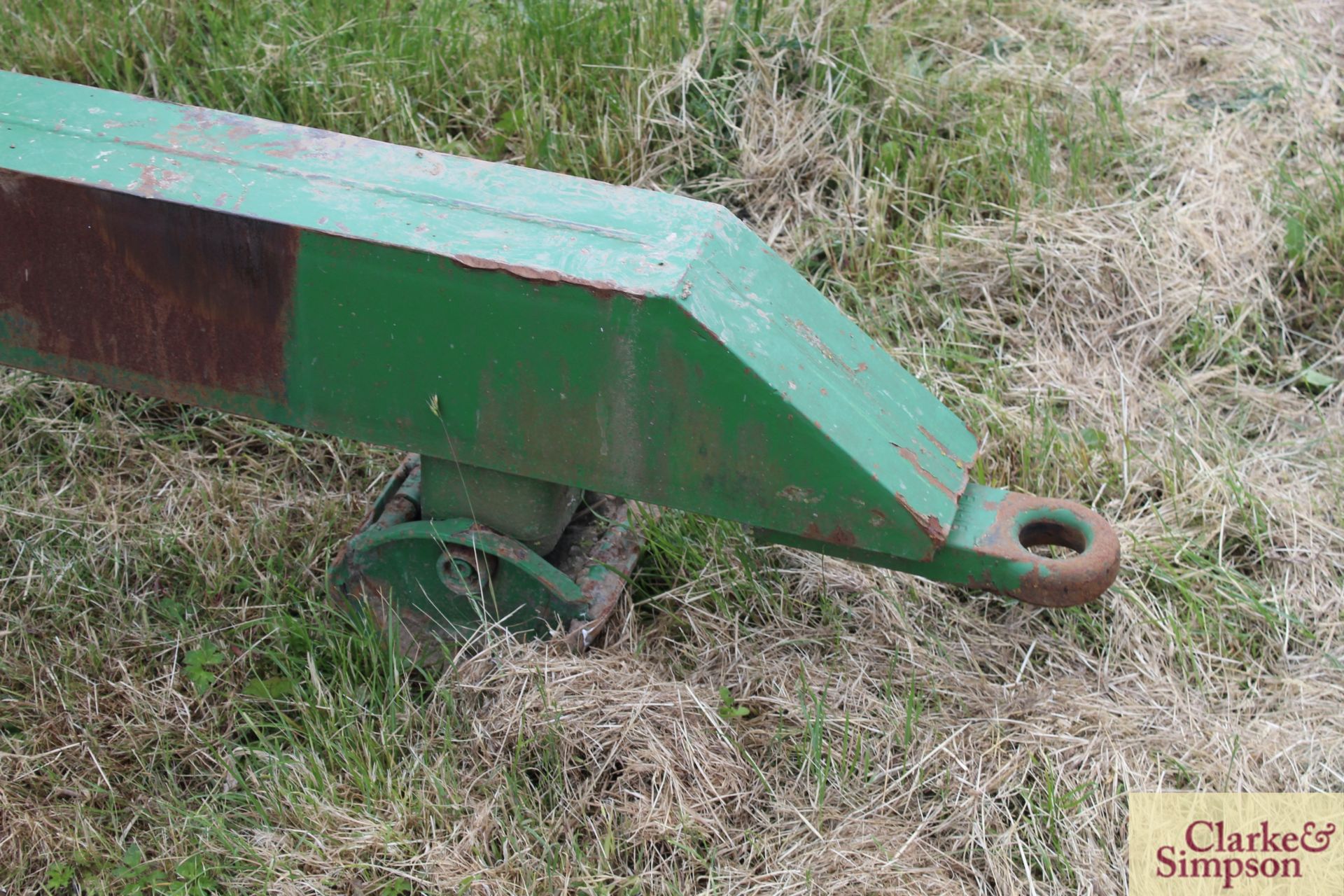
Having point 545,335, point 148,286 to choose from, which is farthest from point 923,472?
point 148,286

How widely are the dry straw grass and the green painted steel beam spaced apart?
0.48 metres

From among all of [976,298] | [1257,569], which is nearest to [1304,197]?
[976,298]

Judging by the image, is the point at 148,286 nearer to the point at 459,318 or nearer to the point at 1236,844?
the point at 459,318

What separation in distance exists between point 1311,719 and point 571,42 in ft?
7.73

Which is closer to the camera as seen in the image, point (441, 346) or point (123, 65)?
point (441, 346)

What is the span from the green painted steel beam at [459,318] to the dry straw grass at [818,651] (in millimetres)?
480

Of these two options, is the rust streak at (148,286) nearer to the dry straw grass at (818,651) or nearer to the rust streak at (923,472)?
the dry straw grass at (818,651)

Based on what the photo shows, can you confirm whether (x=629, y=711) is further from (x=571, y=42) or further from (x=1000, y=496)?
(x=571, y=42)

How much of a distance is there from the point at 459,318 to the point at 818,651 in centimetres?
103

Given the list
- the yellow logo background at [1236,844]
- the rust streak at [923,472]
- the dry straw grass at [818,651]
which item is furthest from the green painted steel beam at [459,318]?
→ the yellow logo background at [1236,844]

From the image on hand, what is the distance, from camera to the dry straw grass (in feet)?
7.01

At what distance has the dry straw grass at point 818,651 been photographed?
2.14 metres

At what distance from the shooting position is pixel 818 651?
2486 mm

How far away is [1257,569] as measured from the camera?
2.72 meters
